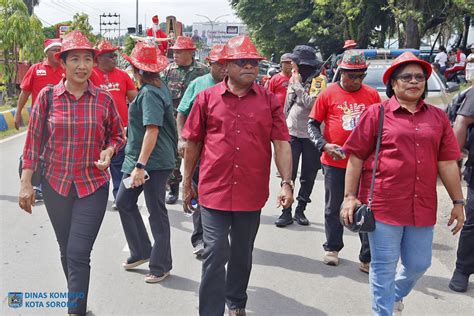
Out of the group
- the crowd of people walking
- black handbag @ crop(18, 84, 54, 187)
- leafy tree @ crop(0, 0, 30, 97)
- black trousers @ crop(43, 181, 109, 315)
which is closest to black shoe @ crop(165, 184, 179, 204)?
the crowd of people walking

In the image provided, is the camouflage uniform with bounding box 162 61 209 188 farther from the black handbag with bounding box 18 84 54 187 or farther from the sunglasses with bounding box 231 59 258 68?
the sunglasses with bounding box 231 59 258 68

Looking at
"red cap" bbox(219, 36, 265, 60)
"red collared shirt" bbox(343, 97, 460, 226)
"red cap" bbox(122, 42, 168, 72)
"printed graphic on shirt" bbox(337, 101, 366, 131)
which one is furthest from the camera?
"printed graphic on shirt" bbox(337, 101, 366, 131)

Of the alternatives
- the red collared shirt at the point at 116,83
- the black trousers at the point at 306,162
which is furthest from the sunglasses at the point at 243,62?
the red collared shirt at the point at 116,83

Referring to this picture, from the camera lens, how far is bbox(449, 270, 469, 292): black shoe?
4.76 m

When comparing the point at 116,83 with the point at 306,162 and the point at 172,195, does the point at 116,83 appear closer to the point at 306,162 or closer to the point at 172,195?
the point at 172,195

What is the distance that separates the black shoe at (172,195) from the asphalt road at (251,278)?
901mm

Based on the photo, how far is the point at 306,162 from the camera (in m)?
6.61

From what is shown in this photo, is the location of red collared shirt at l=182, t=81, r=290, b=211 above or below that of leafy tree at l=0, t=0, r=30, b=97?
below

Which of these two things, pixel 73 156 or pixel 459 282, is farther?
pixel 459 282

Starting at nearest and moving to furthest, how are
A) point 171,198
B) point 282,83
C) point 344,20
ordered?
point 171,198 < point 282,83 < point 344,20

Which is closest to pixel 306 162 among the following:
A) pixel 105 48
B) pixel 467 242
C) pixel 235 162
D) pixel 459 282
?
pixel 467 242

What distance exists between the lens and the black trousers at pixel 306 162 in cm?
660

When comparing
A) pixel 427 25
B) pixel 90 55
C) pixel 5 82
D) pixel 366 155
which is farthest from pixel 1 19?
pixel 366 155

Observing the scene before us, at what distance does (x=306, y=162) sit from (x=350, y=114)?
1.61 m
